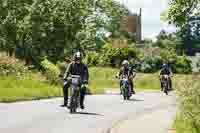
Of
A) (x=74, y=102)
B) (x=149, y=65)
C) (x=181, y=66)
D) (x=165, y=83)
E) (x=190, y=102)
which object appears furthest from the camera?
(x=181, y=66)

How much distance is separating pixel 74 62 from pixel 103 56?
152ft

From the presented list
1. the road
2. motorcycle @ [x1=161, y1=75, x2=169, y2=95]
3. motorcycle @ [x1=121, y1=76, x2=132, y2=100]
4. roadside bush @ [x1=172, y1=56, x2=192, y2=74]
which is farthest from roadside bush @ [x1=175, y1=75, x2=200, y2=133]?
roadside bush @ [x1=172, y1=56, x2=192, y2=74]

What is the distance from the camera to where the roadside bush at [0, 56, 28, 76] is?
4187 cm

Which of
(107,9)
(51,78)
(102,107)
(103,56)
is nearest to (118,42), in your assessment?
(103,56)

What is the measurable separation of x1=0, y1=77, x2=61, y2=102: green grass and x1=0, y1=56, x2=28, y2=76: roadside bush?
94.8 inches

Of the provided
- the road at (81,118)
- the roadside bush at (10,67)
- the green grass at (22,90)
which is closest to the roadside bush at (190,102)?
the road at (81,118)

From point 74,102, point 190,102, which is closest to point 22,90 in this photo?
point 74,102

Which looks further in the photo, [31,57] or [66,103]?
[31,57]

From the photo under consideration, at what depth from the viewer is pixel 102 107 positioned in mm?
26859

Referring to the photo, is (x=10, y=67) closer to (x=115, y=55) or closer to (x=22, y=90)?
(x=22, y=90)

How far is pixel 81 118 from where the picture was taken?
21.3 m

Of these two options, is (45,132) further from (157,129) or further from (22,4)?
(22,4)

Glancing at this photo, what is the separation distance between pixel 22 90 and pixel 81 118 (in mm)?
12239

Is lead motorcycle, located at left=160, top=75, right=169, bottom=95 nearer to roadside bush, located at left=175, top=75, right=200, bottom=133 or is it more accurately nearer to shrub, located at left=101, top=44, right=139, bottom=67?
roadside bush, located at left=175, top=75, right=200, bottom=133
